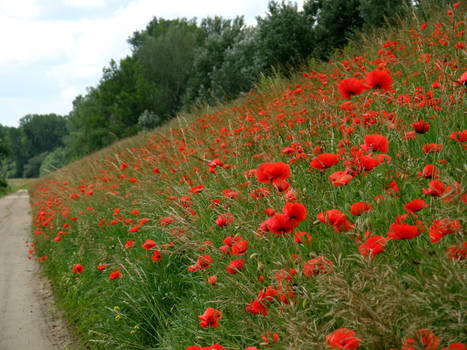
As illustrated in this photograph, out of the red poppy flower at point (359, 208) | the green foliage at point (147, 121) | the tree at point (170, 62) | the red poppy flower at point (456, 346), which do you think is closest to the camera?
the red poppy flower at point (456, 346)

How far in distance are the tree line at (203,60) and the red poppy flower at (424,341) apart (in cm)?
425

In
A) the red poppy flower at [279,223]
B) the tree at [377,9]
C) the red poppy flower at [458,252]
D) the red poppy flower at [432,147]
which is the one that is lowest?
the red poppy flower at [458,252]

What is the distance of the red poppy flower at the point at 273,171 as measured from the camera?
5.34ft

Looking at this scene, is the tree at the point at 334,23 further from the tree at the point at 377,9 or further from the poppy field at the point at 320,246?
the poppy field at the point at 320,246

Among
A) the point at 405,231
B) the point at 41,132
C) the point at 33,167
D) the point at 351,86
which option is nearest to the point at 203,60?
the point at 351,86

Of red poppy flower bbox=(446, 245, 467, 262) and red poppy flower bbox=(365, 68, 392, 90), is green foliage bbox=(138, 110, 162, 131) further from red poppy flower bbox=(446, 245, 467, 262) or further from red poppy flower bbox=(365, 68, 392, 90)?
red poppy flower bbox=(446, 245, 467, 262)

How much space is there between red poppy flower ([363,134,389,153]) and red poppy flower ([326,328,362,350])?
80 centimetres

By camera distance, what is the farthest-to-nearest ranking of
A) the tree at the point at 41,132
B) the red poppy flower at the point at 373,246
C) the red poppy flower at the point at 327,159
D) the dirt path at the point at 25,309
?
the tree at the point at 41,132, the dirt path at the point at 25,309, the red poppy flower at the point at 327,159, the red poppy flower at the point at 373,246

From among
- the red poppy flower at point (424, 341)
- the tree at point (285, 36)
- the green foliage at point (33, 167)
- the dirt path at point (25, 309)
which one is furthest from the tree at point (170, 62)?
the green foliage at point (33, 167)

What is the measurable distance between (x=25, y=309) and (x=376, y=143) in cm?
467

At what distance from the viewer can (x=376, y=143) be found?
1.57 meters

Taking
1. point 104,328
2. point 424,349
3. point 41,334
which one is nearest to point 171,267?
point 104,328

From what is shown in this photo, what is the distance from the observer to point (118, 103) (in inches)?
1240

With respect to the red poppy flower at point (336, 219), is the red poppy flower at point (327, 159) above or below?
above
